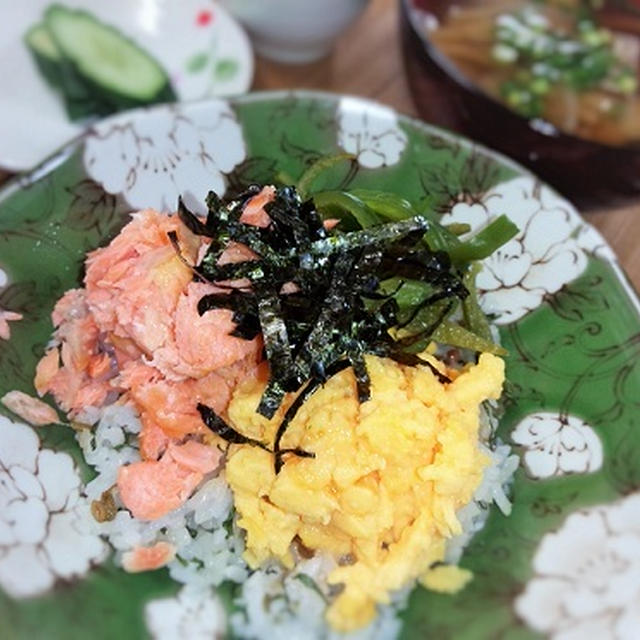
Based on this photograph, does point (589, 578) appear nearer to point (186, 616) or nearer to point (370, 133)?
point (186, 616)

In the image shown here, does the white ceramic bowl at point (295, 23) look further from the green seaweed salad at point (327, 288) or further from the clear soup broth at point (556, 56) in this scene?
the green seaweed salad at point (327, 288)

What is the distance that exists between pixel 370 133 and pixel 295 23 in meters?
0.87

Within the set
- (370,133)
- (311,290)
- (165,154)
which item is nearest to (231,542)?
(311,290)

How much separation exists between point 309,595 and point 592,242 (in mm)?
1034

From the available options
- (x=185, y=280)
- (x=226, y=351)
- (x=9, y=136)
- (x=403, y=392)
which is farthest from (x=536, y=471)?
(x=9, y=136)

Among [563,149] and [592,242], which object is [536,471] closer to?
[592,242]

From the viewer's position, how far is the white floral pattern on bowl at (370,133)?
7.52 feet

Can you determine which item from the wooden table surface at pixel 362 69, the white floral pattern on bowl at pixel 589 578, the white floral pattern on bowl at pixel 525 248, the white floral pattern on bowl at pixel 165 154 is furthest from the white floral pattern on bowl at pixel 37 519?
the wooden table surface at pixel 362 69

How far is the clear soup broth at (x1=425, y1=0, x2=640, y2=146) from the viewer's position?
2854 mm

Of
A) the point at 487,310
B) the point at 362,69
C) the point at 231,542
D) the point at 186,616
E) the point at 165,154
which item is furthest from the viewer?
the point at 362,69

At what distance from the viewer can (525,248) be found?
2.19m

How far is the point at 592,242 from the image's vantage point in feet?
7.06

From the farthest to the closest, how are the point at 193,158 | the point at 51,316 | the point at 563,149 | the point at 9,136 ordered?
the point at 9,136 → the point at 563,149 → the point at 193,158 → the point at 51,316

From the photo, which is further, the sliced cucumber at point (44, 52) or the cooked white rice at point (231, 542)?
the sliced cucumber at point (44, 52)
